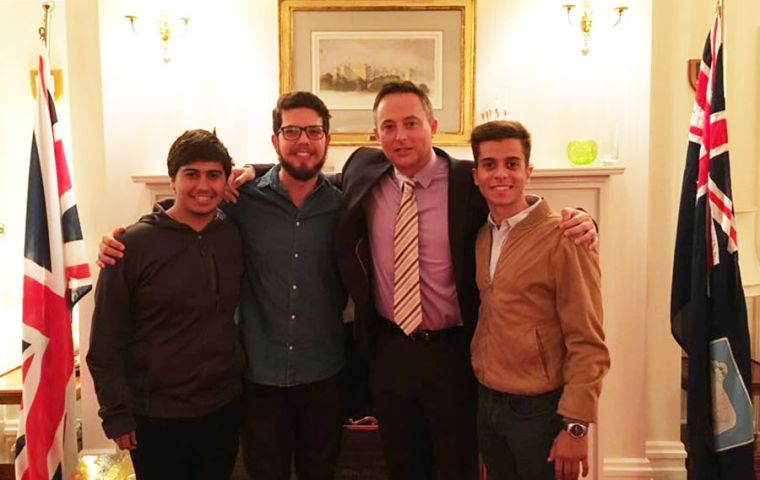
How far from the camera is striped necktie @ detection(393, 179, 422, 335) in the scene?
194 cm

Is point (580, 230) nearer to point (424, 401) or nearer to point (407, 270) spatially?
point (407, 270)

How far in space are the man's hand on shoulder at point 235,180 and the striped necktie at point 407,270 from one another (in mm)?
512

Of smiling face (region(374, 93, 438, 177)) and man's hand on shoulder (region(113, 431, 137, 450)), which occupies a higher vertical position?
smiling face (region(374, 93, 438, 177))

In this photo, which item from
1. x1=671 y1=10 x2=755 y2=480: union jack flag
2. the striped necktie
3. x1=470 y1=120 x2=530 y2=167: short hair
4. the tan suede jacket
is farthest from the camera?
x1=671 y1=10 x2=755 y2=480: union jack flag

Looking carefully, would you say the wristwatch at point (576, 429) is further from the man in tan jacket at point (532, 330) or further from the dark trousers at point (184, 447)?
the dark trousers at point (184, 447)

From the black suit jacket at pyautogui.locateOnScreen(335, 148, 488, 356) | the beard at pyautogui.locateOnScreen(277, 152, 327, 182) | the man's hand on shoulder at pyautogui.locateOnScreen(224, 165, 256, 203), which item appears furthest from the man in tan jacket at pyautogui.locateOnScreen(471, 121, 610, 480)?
the man's hand on shoulder at pyautogui.locateOnScreen(224, 165, 256, 203)

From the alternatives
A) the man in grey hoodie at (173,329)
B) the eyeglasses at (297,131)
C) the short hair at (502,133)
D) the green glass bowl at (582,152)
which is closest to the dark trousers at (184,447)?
the man in grey hoodie at (173,329)

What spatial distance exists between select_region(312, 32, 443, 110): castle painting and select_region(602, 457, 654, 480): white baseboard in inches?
75.8

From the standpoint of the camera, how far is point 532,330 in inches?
66.8

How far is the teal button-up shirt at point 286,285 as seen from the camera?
1.95 metres

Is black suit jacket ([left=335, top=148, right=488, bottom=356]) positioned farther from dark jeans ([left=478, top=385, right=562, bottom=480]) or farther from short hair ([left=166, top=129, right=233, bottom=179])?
short hair ([left=166, top=129, right=233, bottom=179])

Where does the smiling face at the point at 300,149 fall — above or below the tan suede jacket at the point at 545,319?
above

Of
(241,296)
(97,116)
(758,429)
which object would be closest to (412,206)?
(241,296)

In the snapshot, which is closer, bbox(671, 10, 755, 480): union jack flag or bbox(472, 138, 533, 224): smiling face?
bbox(472, 138, 533, 224): smiling face
